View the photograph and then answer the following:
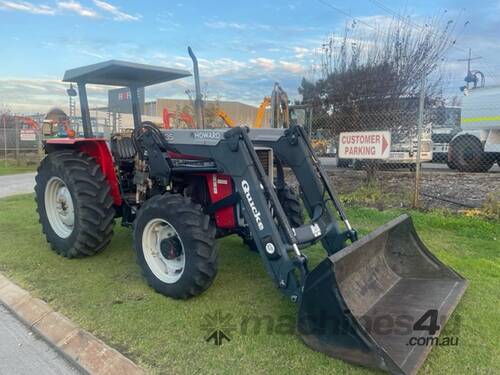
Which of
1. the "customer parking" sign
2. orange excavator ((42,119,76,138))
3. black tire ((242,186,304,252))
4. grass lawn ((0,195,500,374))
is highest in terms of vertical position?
orange excavator ((42,119,76,138))

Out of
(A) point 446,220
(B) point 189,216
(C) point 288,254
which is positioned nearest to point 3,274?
(B) point 189,216

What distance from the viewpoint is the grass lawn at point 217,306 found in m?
2.88

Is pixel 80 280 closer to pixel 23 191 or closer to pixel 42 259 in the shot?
pixel 42 259

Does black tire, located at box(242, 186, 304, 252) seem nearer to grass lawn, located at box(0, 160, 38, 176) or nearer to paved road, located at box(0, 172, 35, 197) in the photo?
paved road, located at box(0, 172, 35, 197)

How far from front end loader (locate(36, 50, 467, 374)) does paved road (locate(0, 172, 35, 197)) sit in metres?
7.07

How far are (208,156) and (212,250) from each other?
0.89m

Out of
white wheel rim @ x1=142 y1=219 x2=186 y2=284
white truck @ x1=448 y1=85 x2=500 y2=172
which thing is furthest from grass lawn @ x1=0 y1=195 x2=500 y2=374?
white truck @ x1=448 y1=85 x2=500 y2=172

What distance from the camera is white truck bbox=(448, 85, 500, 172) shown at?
11.8 meters

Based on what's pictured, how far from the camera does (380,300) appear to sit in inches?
139

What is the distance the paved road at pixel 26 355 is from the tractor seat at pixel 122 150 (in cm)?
226

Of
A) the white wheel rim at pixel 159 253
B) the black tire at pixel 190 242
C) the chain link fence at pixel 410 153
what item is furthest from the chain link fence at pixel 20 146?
the black tire at pixel 190 242

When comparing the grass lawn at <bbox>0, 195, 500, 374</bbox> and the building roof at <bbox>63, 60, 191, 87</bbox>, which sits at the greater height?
the building roof at <bbox>63, 60, 191, 87</bbox>

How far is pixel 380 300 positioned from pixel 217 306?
4.56 feet

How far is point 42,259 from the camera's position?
17.0 feet
